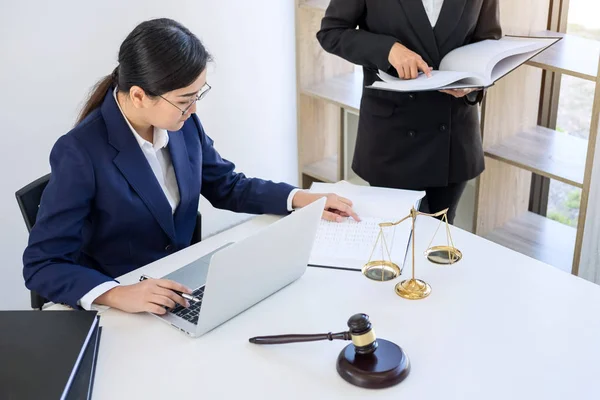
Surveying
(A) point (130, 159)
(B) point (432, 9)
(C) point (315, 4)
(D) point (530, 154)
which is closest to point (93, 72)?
(C) point (315, 4)

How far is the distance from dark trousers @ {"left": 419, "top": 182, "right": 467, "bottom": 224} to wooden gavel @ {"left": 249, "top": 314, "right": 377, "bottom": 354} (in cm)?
107

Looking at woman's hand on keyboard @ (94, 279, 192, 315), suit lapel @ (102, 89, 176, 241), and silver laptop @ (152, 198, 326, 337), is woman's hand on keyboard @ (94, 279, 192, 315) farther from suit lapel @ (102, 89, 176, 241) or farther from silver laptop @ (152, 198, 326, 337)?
suit lapel @ (102, 89, 176, 241)

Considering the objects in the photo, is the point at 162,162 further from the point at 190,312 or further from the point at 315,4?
the point at 315,4

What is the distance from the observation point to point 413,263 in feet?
5.47

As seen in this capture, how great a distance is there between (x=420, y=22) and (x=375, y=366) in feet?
Result: 3.83

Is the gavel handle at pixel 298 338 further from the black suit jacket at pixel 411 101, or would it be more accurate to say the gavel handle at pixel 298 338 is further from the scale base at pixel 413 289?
the black suit jacket at pixel 411 101

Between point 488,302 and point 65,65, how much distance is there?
6.44 feet

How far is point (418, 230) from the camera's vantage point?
1955 mm

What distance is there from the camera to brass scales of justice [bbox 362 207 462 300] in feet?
5.48

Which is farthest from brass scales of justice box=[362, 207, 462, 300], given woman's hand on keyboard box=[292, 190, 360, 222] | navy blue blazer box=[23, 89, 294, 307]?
navy blue blazer box=[23, 89, 294, 307]

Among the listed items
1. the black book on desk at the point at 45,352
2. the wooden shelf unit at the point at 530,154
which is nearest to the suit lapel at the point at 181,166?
the black book on desk at the point at 45,352

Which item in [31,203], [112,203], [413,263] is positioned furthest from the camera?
[31,203]

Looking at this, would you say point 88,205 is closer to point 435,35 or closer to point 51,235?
point 51,235

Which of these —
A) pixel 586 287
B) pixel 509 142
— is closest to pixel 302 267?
pixel 586 287
